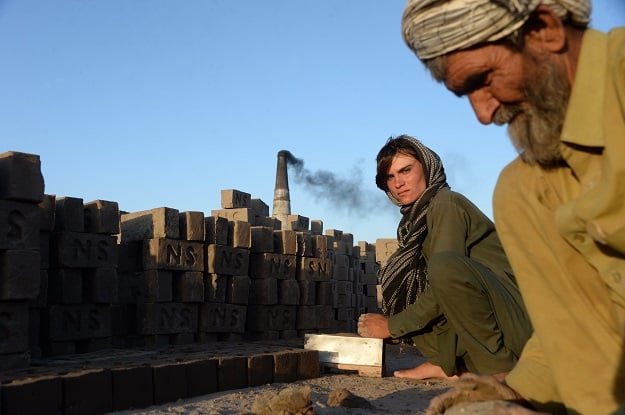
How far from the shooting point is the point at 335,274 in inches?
604

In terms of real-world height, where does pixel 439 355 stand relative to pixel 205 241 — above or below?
below

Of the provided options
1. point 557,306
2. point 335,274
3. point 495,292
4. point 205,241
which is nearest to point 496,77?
point 557,306

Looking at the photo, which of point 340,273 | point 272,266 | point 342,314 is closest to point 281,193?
point 340,273

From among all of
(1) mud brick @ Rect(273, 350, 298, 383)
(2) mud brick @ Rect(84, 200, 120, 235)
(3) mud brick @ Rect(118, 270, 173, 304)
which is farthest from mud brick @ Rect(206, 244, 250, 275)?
(1) mud brick @ Rect(273, 350, 298, 383)

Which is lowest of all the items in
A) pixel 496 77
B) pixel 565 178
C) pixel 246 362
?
pixel 246 362

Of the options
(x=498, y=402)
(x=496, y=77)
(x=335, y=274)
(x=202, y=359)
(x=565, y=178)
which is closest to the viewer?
(x=498, y=402)

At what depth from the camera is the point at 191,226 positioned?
27.7 feet

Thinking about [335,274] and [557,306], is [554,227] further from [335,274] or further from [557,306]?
[335,274]

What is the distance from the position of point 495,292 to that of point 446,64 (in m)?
2.91

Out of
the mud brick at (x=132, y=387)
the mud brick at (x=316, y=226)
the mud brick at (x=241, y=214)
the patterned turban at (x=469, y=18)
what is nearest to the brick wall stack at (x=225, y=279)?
the mud brick at (x=241, y=214)

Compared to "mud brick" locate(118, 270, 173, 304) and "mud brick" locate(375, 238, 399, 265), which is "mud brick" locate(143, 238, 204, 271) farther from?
"mud brick" locate(375, 238, 399, 265)

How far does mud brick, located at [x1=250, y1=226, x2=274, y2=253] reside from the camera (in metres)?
9.87

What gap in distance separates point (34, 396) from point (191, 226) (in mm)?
4445

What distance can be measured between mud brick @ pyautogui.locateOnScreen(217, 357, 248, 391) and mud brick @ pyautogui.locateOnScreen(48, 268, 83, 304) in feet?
7.82
